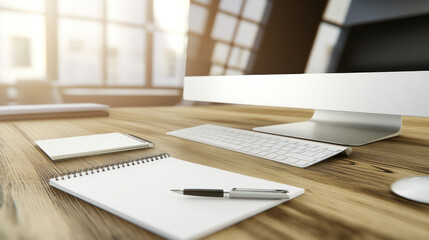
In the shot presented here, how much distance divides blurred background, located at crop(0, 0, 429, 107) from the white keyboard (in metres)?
0.19

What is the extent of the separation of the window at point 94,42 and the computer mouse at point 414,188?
3768mm

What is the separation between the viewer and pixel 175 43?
14.3 feet

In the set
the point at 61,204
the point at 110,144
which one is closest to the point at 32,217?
→ the point at 61,204

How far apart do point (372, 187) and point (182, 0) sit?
4.51 metres

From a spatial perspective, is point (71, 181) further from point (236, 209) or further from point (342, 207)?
point (342, 207)

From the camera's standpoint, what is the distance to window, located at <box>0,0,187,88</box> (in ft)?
11.0

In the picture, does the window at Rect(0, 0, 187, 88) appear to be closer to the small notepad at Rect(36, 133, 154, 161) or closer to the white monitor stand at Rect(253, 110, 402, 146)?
the small notepad at Rect(36, 133, 154, 161)

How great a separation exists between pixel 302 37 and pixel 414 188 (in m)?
0.45

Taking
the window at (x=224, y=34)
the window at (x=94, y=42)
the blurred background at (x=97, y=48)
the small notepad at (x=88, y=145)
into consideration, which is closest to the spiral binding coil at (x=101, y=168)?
the small notepad at (x=88, y=145)

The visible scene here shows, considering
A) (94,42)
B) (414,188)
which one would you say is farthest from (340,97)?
(94,42)

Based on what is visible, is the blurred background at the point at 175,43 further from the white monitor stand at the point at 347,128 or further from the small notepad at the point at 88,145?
the small notepad at the point at 88,145

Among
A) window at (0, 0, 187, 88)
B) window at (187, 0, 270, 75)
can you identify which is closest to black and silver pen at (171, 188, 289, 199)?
window at (187, 0, 270, 75)

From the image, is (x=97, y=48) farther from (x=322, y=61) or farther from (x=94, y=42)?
(x=322, y=61)

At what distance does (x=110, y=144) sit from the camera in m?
0.55
